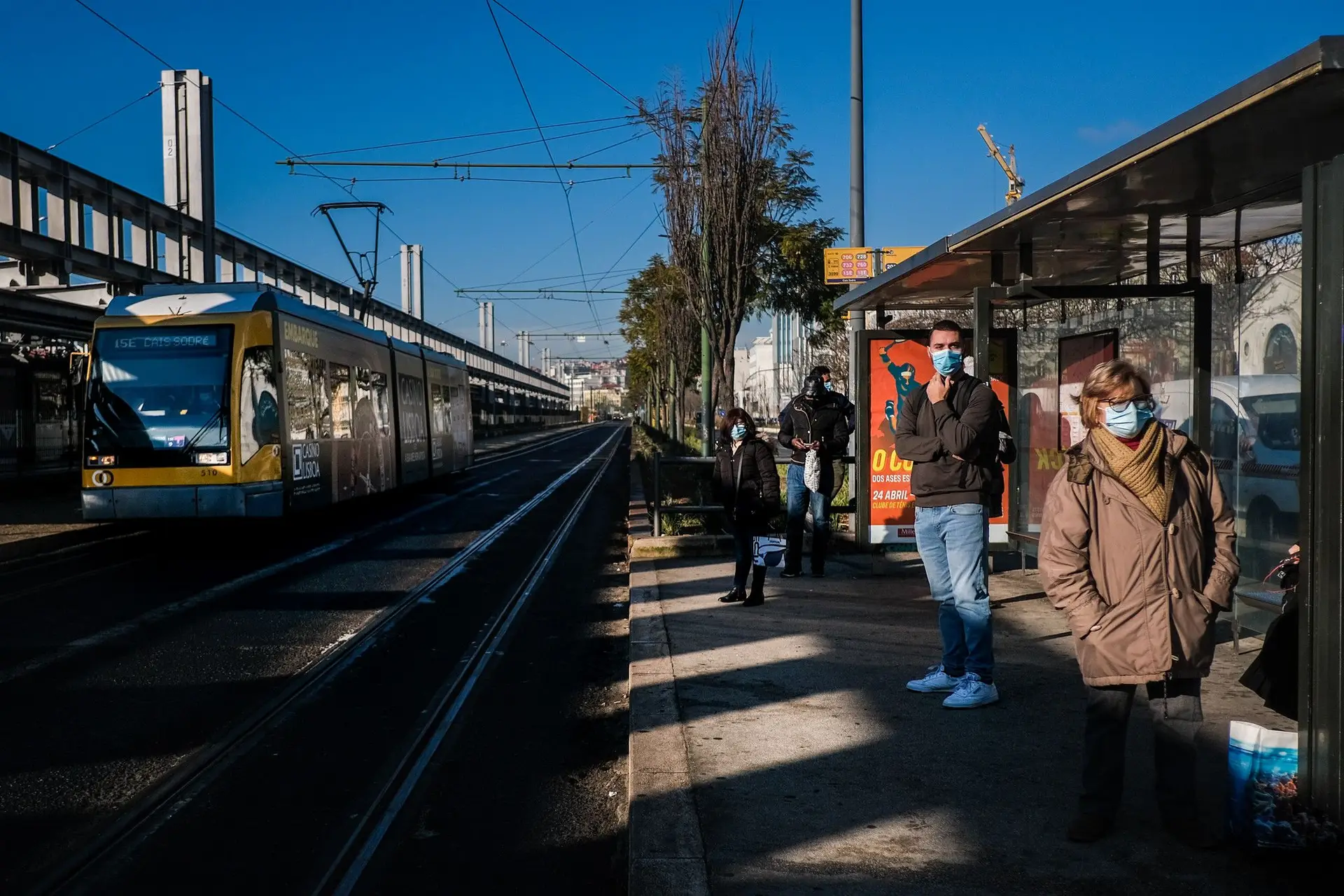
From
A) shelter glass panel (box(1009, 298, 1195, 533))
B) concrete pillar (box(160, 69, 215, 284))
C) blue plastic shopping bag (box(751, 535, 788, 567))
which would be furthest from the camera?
concrete pillar (box(160, 69, 215, 284))

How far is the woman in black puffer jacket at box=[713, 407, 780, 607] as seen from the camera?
8867mm

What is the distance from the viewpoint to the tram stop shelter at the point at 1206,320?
12.2 ft

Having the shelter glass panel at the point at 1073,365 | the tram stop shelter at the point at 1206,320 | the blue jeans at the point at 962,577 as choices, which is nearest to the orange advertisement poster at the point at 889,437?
the tram stop shelter at the point at 1206,320

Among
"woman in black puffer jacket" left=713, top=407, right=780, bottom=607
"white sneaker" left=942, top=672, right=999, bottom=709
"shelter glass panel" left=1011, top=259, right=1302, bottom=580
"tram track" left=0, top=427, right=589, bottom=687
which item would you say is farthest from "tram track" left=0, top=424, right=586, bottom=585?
"shelter glass panel" left=1011, top=259, right=1302, bottom=580

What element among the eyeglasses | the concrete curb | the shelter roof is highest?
the shelter roof

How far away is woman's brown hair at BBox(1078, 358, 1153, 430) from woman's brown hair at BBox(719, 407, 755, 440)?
486cm

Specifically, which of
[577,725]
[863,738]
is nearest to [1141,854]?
[863,738]

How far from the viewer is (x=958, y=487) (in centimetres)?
576

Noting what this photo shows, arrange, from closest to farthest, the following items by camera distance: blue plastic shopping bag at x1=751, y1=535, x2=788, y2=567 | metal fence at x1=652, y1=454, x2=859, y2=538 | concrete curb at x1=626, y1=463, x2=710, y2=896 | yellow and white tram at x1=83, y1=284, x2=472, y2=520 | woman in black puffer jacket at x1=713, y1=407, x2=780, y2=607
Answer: concrete curb at x1=626, y1=463, x2=710, y2=896
woman in black puffer jacket at x1=713, y1=407, x2=780, y2=607
blue plastic shopping bag at x1=751, y1=535, x2=788, y2=567
metal fence at x1=652, y1=454, x2=859, y2=538
yellow and white tram at x1=83, y1=284, x2=472, y2=520

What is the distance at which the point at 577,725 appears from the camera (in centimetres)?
618

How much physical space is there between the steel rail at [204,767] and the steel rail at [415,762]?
0.77 m

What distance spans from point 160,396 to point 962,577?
439 inches

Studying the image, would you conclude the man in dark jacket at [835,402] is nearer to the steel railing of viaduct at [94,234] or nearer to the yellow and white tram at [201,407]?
the yellow and white tram at [201,407]

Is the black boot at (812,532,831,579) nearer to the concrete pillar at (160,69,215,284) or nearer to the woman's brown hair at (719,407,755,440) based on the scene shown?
the woman's brown hair at (719,407,755,440)
